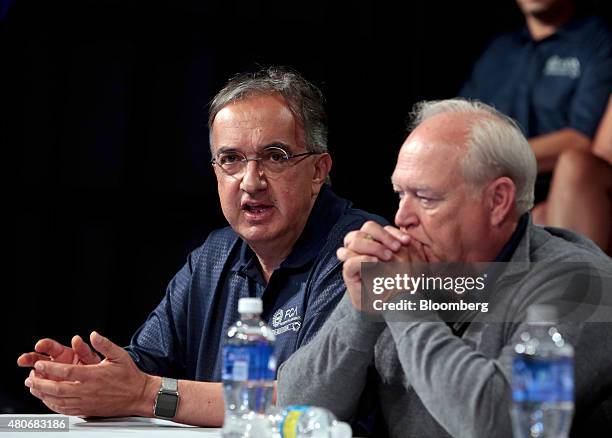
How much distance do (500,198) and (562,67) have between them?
198 cm

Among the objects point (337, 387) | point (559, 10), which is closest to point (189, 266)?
point (337, 387)

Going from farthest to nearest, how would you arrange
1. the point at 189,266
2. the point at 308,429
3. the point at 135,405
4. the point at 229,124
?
1. the point at 189,266
2. the point at 229,124
3. the point at 135,405
4. the point at 308,429

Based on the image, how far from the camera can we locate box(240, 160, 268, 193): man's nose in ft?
8.45

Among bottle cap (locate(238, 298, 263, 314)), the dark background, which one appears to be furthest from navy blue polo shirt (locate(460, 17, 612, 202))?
bottle cap (locate(238, 298, 263, 314))

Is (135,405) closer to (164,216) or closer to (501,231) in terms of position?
(501,231)

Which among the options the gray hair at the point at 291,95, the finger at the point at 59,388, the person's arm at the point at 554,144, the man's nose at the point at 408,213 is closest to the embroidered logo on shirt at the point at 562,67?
the person's arm at the point at 554,144

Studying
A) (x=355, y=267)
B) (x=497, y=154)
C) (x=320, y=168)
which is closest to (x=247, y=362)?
(x=355, y=267)

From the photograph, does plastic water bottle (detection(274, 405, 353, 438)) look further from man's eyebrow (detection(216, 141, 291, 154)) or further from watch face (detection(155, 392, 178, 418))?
man's eyebrow (detection(216, 141, 291, 154))

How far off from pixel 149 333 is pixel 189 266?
218 millimetres

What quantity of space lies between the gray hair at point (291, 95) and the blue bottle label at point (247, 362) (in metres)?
0.97

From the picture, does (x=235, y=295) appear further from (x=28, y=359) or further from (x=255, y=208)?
(x=28, y=359)

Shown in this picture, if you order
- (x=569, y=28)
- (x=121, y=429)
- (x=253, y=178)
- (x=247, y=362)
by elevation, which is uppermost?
(x=569, y=28)

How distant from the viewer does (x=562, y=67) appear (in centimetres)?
380

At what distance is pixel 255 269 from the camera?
104 inches
